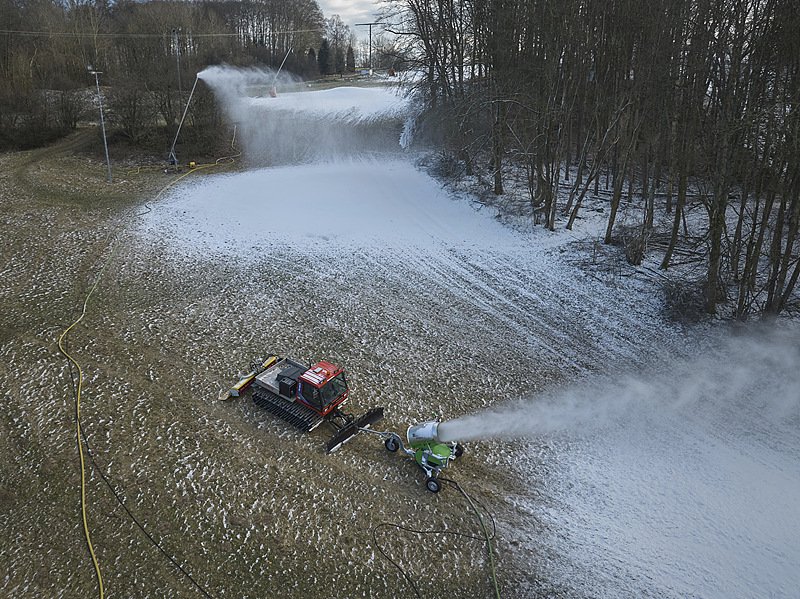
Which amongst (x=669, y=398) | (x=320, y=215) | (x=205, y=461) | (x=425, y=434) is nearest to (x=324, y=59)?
(x=320, y=215)

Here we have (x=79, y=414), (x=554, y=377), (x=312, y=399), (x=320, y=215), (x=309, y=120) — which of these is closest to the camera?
(x=312, y=399)

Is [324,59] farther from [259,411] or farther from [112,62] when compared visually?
[259,411]

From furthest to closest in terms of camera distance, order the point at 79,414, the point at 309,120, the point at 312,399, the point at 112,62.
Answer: the point at 112,62 → the point at 309,120 → the point at 79,414 → the point at 312,399

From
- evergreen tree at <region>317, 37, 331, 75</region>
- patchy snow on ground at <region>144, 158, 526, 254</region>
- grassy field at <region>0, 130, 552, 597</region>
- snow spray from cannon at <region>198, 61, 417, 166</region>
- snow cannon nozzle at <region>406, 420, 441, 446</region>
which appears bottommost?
grassy field at <region>0, 130, 552, 597</region>

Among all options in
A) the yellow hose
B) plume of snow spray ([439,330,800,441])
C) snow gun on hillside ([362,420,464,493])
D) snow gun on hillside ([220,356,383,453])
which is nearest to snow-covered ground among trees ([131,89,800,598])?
plume of snow spray ([439,330,800,441])

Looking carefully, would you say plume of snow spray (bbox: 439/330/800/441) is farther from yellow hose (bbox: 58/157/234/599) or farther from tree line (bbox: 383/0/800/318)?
yellow hose (bbox: 58/157/234/599)

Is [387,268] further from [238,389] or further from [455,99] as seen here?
[455,99]

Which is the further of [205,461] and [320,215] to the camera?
[320,215]
